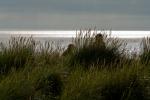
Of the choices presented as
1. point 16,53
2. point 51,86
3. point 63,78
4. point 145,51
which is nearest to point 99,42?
point 145,51

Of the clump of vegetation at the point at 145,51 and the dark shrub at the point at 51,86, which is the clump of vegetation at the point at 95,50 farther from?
the dark shrub at the point at 51,86

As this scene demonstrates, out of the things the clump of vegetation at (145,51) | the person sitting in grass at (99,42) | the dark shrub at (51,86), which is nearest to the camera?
the dark shrub at (51,86)

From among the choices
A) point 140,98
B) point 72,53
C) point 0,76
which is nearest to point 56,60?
point 72,53

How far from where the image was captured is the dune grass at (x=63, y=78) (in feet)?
27.2

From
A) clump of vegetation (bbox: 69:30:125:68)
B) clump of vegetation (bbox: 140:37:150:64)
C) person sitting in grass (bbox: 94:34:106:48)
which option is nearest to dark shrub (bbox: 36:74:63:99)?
clump of vegetation (bbox: 69:30:125:68)

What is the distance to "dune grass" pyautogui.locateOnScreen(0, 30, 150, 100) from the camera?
8.30m

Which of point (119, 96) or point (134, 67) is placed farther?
point (134, 67)

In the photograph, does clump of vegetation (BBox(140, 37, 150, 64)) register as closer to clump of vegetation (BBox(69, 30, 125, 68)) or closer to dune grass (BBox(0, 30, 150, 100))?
dune grass (BBox(0, 30, 150, 100))

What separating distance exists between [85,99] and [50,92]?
94 cm

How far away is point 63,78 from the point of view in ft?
30.9

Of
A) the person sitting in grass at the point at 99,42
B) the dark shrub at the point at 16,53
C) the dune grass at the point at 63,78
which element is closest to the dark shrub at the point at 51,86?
the dune grass at the point at 63,78

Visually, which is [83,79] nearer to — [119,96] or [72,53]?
[119,96]

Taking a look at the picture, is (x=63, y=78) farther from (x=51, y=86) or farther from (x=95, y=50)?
(x=95, y=50)

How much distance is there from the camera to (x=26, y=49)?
1119 cm
